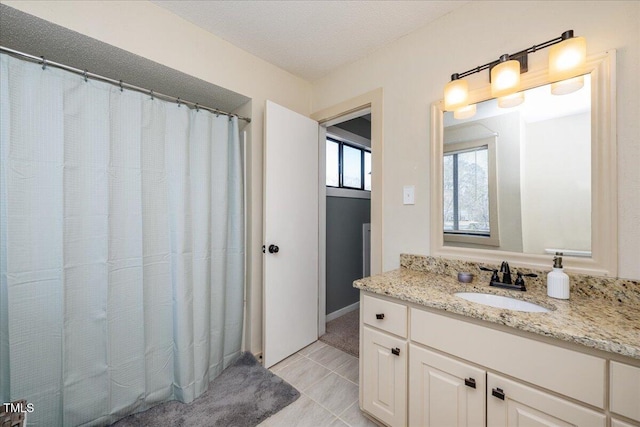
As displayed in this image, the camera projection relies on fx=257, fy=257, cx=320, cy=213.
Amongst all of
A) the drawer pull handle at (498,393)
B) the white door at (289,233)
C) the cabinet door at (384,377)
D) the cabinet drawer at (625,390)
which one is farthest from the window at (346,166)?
the cabinet drawer at (625,390)

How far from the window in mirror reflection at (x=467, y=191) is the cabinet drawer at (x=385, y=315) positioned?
627 millimetres

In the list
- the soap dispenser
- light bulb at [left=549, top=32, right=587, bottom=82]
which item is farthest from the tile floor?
light bulb at [left=549, top=32, right=587, bottom=82]

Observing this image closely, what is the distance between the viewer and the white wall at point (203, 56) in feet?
4.27

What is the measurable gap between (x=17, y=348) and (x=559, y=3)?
3.01m

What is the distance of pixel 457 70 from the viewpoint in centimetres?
154

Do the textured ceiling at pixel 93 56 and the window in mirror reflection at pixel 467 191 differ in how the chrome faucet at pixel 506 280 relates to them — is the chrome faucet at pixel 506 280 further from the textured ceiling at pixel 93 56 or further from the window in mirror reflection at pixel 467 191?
the textured ceiling at pixel 93 56

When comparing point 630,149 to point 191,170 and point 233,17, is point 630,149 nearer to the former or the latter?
point 233,17

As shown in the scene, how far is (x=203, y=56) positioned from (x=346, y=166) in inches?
70.3

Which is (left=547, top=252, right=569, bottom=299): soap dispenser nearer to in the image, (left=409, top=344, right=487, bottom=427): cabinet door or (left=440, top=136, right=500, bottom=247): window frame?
(left=440, top=136, right=500, bottom=247): window frame

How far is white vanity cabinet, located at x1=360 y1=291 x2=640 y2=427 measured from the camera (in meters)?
0.78

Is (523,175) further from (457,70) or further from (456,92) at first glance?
(457,70)

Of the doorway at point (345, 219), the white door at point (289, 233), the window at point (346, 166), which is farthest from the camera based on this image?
the window at point (346, 166)

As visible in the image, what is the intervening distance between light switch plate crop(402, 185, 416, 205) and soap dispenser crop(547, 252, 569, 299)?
769 millimetres

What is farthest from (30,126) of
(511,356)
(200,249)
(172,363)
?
(511,356)
